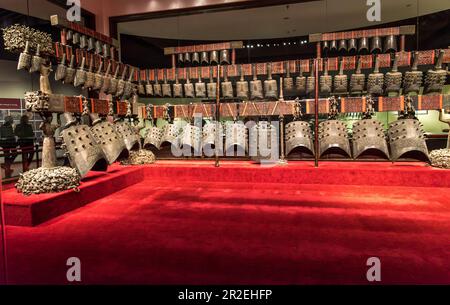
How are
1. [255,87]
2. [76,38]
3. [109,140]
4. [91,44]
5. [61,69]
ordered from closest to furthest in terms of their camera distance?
[61,69], [109,140], [76,38], [91,44], [255,87]

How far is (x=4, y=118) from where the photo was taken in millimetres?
5578

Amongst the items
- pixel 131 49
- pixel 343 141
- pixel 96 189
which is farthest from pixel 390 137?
pixel 131 49

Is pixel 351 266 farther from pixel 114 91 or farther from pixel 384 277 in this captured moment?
pixel 114 91

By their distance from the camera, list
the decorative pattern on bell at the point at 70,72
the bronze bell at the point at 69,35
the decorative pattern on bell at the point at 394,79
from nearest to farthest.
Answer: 1. the decorative pattern on bell at the point at 70,72
2. the bronze bell at the point at 69,35
3. the decorative pattern on bell at the point at 394,79

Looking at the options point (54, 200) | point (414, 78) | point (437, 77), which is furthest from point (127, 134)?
point (437, 77)

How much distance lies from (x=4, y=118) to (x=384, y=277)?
624 centimetres

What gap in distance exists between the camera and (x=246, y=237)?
2365 millimetres

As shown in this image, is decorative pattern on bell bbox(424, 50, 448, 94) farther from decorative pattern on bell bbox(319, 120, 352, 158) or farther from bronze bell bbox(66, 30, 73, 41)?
bronze bell bbox(66, 30, 73, 41)

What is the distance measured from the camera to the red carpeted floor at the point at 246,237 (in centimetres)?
181

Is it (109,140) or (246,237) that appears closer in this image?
(246,237)

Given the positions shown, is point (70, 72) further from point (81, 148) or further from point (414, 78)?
point (414, 78)

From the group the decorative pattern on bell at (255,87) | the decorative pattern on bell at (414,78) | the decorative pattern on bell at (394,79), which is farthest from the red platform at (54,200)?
the decorative pattern on bell at (414,78)

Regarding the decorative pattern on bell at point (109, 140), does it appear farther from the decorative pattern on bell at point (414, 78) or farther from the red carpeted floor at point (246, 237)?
the decorative pattern on bell at point (414, 78)

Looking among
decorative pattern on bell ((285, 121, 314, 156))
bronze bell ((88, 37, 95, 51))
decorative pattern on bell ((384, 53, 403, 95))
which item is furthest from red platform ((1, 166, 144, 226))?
decorative pattern on bell ((384, 53, 403, 95))
